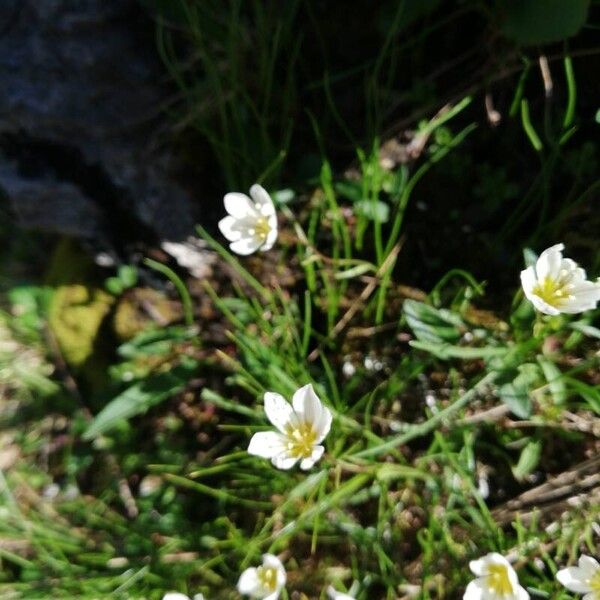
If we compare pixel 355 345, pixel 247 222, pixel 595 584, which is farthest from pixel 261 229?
pixel 595 584

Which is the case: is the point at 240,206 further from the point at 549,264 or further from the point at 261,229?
the point at 549,264

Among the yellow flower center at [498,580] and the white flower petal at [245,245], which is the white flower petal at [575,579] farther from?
the white flower petal at [245,245]

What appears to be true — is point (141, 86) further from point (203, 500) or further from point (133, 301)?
point (203, 500)

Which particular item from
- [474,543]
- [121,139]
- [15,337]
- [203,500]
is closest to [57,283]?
[15,337]

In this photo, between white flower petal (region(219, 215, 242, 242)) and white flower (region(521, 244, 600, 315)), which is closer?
white flower (region(521, 244, 600, 315))

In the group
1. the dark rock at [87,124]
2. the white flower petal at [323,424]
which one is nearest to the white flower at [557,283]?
the white flower petal at [323,424]

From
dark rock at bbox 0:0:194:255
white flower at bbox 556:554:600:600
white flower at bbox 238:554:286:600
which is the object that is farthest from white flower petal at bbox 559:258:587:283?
dark rock at bbox 0:0:194:255

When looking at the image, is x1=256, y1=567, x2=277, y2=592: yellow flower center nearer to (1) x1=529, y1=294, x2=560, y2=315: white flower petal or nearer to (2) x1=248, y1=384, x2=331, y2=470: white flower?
(2) x1=248, y1=384, x2=331, y2=470: white flower
